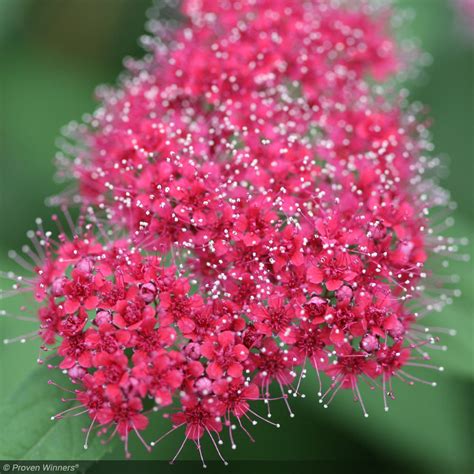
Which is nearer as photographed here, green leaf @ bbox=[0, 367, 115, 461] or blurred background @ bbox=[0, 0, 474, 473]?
green leaf @ bbox=[0, 367, 115, 461]

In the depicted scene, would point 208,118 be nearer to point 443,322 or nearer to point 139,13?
point 443,322

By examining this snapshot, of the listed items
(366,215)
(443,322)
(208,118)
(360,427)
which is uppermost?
(208,118)

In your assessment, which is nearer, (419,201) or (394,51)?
(419,201)

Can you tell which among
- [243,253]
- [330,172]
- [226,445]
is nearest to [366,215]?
[330,172]

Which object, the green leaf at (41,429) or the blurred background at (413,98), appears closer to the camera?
the green leaf at (41,429)

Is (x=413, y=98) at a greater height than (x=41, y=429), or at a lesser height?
greater
